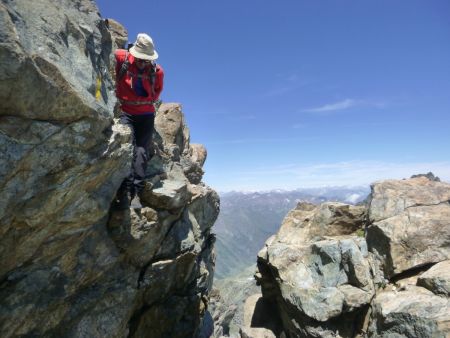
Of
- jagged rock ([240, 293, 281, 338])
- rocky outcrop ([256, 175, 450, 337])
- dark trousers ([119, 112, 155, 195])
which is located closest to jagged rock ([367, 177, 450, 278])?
rocky outcrop ([256, 175, 450, 337])

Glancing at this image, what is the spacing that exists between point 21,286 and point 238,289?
91.6 m

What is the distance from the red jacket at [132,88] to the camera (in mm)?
18250

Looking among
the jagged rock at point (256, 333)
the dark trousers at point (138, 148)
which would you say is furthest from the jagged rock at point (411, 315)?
the dark trousers at point (138, 148)

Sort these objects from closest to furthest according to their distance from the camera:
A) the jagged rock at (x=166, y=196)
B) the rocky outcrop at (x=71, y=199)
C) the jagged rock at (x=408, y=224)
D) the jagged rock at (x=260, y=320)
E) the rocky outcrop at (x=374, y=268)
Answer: the rocky outcrop at (x=71, y=199)
the rocky outcrop at (x=374, y=268)
the jagged rock at (x=166, y=196)
the jagged rock at (x=408, y=224)
the jagged rock at (x=260, y=320)

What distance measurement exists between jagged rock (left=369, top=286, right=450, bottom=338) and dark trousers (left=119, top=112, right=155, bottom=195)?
15256 mm

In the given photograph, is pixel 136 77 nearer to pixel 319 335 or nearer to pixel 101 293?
pixel 101 293

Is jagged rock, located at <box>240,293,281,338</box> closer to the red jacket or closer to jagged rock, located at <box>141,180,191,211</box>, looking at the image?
jagged rock, located at <box>141,180,191,211</box>

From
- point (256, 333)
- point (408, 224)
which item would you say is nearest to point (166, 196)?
point (256, 333)

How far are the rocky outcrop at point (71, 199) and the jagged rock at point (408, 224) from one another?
43.2 feet

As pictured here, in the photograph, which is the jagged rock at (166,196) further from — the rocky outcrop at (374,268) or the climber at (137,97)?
the rocky outcrop at (374,268)

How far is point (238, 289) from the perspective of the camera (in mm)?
101688

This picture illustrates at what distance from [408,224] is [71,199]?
2035 cm

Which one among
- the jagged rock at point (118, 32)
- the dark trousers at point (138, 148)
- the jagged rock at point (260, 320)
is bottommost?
the jagged rock at point (260, 320)

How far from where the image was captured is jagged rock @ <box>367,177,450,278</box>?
71.7ft
